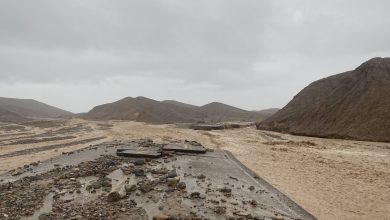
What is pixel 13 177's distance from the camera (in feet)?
42.0

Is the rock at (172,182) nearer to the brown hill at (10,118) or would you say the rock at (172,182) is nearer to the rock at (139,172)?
the rock at (139,172)

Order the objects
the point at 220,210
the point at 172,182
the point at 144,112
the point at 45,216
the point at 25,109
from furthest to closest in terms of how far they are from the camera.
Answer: the point at 25,109 → the point at 144,112 → the point at 172,182 → the point at 220,210 → the point at 45,216

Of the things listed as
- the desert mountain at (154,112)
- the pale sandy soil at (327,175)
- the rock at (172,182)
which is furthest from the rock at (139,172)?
the desert mountain at (154,112)

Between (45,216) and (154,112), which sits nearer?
(45,216)

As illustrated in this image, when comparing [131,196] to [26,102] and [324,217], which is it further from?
[26,102]

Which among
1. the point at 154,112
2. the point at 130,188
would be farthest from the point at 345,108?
the point at 154,112

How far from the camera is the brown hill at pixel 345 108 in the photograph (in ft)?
101

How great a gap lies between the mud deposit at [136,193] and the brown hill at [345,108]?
62.5ft

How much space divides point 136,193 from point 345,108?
102ft

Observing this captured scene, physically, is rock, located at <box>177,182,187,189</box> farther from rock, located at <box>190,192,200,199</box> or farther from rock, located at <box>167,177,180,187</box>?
rock, located at <box>190,192,200,199</box>

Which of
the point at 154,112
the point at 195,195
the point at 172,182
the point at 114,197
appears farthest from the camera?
the point at 154,112

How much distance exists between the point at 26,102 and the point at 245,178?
19223cm

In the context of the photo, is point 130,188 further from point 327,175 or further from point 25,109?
point 25,109

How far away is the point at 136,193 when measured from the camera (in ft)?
33.9
